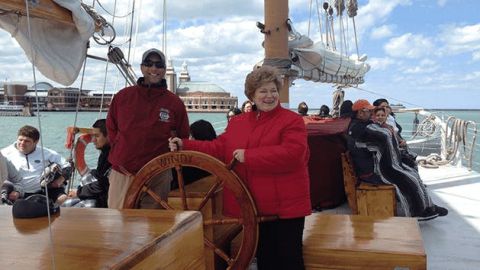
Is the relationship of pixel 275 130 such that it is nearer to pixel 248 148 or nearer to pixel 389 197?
pixel 248 148

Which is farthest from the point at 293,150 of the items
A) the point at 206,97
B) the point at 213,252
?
the point at 206,97

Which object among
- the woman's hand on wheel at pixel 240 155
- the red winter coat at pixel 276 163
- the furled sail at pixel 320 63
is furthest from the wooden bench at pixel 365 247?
the furled sail at pixel 320 63

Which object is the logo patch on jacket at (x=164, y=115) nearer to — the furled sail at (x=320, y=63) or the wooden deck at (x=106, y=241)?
the wooden deck at (x=106, y=241)

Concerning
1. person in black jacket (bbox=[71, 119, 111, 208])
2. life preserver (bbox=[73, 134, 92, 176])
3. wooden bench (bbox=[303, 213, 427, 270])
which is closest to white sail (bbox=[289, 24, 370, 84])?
life preserver (bbox=[73, 134, 92, 176])

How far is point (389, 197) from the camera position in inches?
150

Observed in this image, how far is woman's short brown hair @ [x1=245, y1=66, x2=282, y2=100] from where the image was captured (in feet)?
7.43

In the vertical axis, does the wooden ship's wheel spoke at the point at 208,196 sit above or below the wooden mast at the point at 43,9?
below

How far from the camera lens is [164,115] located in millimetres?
2824

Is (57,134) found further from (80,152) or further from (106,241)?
(106,241)

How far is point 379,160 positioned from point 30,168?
3.03 metres

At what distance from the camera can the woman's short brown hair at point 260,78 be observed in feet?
7.43

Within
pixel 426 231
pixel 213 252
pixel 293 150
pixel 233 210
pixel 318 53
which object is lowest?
pixel 426 231

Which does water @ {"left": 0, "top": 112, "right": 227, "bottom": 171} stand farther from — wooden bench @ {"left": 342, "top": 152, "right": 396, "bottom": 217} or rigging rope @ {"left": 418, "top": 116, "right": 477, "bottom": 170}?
rigging rope @ {"left": 418, "top": 116, "right": 477, "bottom": 170}

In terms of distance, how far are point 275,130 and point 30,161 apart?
9.63ft
